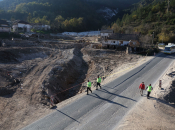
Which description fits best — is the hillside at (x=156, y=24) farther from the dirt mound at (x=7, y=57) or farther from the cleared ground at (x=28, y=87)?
the dirt mound at (x=7, y=57)

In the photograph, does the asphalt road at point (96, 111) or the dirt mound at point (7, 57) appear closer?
the asphalt road at point (96, 111)

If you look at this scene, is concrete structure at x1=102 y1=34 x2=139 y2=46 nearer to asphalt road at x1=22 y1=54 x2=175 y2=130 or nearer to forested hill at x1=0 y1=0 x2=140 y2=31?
asphalt road at x1=22 y1=54 x2=175 y2=130

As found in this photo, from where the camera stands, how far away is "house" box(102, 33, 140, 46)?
123 feet

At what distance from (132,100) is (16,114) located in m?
9.07

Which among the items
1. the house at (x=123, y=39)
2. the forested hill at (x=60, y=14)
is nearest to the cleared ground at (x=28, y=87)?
the house at (x=123, y=39)

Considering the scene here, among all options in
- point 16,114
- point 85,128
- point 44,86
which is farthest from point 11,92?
point 85,128

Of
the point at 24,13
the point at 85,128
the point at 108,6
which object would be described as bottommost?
the point at 85,128

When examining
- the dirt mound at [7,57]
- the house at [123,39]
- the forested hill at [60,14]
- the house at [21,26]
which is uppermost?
the forested hill at [60,14]

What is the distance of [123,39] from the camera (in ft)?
127

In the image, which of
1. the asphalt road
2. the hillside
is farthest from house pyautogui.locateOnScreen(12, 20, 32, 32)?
the asphalt road

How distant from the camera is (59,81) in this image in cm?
1698

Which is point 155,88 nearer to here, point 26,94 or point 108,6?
point 26,94

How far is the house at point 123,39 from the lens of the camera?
1479 inches

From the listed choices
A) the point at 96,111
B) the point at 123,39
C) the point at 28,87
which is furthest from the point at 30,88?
the point at 123,39
